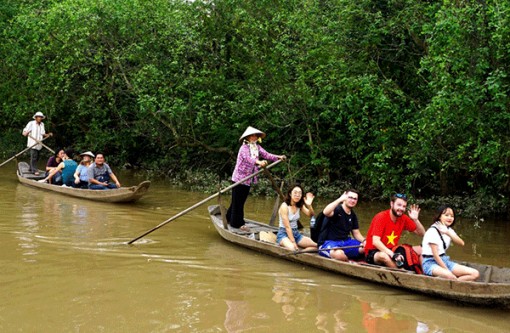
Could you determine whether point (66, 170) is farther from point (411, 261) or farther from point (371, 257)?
point (411, 261)

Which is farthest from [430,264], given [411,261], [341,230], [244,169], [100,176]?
[100,176]

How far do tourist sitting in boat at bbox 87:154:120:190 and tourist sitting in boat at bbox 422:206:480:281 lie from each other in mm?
7664

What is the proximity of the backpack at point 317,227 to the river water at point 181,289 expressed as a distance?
0.47 metres

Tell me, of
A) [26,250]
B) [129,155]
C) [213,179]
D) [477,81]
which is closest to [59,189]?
[213,179]

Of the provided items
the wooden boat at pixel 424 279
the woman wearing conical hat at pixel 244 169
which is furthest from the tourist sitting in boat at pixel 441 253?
the woman wearing conical hat at pixel 244 169

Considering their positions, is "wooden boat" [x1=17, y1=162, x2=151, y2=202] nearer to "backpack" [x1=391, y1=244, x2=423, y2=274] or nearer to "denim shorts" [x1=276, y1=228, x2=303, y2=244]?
"denim shorts" [x1=276, y1=228, x2=303, y2=244]

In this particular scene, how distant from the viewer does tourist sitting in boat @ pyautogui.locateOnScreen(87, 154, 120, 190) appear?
500 inches

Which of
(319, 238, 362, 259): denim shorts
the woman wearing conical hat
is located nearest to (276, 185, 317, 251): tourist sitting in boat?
(319, 238, 362, 259): denim shorts

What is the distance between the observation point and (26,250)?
8141 millimetres

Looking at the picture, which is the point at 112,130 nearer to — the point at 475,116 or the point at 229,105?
the point at 229,105

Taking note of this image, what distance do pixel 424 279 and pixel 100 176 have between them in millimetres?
8098

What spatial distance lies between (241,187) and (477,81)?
4110 millimetres

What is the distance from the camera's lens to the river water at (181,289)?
5.75 m

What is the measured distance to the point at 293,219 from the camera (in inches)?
328
